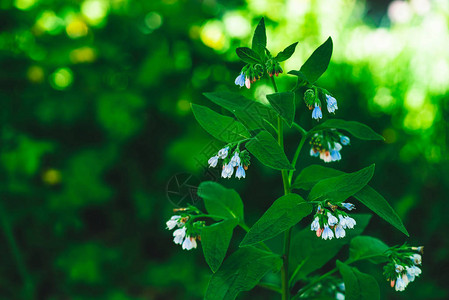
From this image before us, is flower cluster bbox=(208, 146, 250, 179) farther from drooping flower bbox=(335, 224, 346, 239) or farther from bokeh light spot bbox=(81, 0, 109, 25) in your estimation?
bokeh light spot bbox=(81, 0, 109, 25)

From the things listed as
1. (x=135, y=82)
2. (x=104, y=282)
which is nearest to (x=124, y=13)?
(x=135, y=82)

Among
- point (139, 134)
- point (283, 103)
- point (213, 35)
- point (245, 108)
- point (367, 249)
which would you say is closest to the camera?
point (283, 103)

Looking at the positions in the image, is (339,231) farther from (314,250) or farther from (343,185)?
(314,250)

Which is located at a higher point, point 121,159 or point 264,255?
point 121,159

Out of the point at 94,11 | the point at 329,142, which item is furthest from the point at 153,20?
the point at 329,142

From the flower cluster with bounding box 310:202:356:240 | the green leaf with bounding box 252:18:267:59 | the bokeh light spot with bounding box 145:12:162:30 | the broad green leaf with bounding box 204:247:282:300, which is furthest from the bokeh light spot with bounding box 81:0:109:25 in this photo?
the flower cluster with bounding box 310:202:356:240

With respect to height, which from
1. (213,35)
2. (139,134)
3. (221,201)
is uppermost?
(213,35)

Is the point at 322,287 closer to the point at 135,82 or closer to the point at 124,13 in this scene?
the point at 135,82
